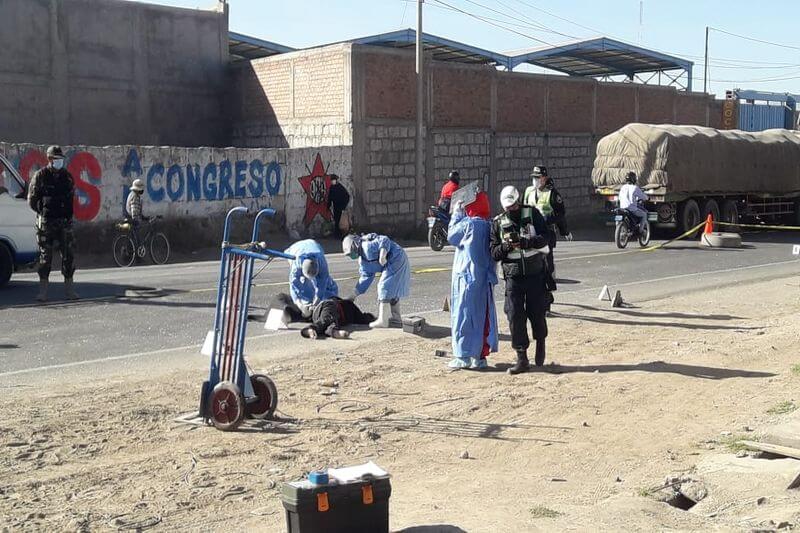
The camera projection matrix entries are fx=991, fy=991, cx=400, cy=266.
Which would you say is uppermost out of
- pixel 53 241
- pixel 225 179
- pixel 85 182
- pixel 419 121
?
pixel 419 121

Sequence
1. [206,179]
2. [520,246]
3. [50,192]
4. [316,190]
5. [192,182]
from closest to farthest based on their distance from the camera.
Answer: [520,246] < [50,192] < [192,182] < [206,179] < [316,190]

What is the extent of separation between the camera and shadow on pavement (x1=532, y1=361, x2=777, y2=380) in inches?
392

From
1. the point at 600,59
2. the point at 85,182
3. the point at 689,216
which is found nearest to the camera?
the point at 85,182

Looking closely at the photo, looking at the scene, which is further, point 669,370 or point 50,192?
point 50,192

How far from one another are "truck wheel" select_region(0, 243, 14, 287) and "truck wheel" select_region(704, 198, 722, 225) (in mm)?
19589

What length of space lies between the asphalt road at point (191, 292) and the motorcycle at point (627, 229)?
19.2 inches

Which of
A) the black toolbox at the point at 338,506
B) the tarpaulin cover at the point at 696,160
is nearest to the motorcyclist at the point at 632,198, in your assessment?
the tarpaulin cover at the point at 696,160

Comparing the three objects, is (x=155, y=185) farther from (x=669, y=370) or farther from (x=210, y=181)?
(x=669, y=370)

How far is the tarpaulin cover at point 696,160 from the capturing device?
26969mm

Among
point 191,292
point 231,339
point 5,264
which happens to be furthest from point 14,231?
point 231,339

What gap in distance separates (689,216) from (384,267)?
17.8 meters

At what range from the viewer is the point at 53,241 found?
1362 cm

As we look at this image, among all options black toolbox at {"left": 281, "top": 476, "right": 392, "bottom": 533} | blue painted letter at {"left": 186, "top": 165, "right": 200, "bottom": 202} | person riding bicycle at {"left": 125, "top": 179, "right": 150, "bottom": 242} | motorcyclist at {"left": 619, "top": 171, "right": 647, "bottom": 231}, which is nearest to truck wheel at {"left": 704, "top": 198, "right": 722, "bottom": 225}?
motorcyclist at {"left": 619, "top": 171, "right": 647, "bottom": 231}

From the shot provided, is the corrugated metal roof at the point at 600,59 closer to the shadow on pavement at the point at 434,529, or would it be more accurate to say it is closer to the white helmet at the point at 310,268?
the white helmet at the point at 310,268
